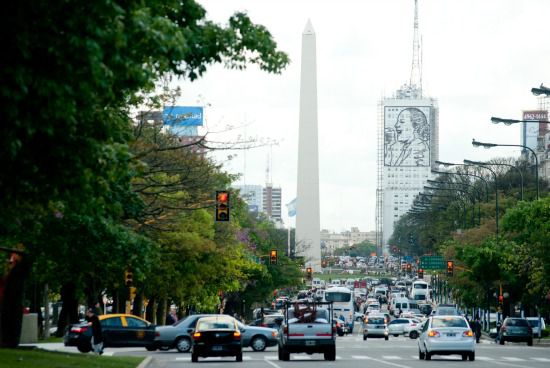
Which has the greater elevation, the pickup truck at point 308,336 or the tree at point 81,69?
the tree at point 81,69

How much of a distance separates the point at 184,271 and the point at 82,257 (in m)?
27.4

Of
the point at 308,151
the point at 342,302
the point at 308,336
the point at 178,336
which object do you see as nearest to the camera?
the point at 308,336

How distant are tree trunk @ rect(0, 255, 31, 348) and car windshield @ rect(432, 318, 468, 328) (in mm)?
12994

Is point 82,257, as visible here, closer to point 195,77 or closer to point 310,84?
point 195,77

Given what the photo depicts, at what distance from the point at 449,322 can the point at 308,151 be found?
286ft

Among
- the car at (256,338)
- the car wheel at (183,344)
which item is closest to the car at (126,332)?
the car wheel at (183,344)

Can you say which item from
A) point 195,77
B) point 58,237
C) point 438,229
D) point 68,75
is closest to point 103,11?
point 68,75

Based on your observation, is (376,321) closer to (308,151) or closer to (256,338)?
(256,338)

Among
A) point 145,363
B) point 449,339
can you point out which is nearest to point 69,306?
point 145,363

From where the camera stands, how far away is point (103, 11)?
1456 centimetres

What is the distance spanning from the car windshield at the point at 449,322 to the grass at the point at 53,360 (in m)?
9.49

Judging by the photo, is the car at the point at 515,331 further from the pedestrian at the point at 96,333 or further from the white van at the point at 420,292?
the white van at the point at 420,292

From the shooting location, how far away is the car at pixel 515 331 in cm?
6256

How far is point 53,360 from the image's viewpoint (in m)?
31.3
